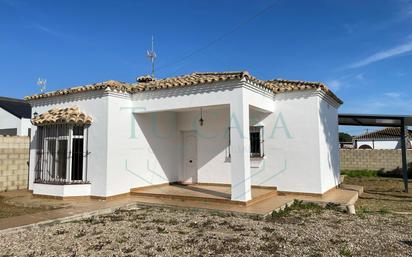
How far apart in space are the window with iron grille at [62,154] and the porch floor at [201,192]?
6.96 feet

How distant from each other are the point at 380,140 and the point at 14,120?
4127cm

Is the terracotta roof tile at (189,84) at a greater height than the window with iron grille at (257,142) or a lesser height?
greater

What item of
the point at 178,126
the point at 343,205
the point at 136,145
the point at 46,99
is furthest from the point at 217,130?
the point at 46,99

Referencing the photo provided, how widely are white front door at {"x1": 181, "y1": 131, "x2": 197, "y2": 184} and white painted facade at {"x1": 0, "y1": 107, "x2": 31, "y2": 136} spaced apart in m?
18.5

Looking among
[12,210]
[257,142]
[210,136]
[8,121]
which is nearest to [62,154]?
[12,210]

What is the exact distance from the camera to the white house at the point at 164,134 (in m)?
10.6

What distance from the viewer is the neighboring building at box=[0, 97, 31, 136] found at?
26.8 meters

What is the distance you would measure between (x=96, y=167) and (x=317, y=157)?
7673mm

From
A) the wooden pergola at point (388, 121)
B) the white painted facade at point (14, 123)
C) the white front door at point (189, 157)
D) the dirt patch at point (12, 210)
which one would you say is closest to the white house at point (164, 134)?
the white front door at point (189, 157)

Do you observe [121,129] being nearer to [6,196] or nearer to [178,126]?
[178,126]

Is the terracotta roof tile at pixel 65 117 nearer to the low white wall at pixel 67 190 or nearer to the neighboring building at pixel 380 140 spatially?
the low white wall at pixel 67 190

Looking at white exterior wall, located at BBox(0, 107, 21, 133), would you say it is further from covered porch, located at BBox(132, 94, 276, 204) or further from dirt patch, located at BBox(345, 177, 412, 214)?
dirt patch, located at BBox(345, 177, 412, 214)

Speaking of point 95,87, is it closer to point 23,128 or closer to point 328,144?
point 328,144

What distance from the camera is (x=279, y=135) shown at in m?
12.1
